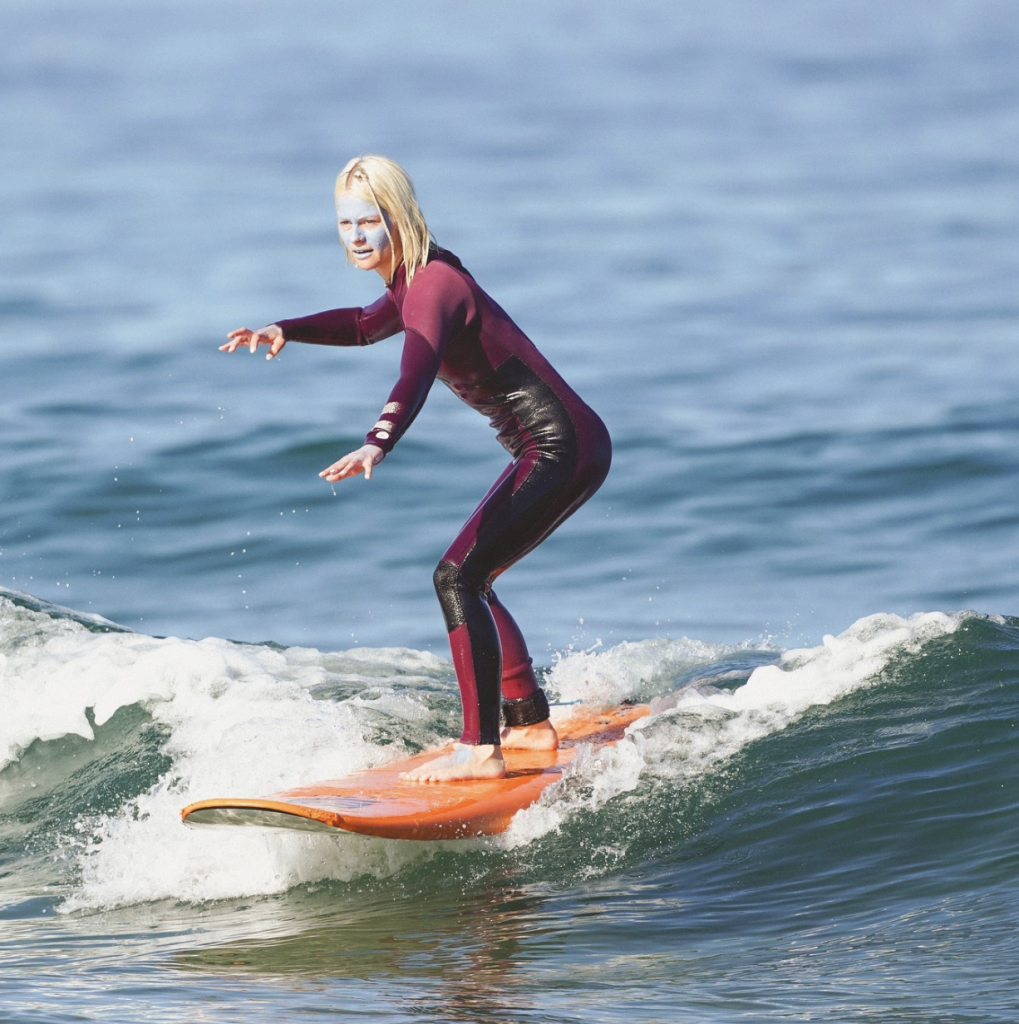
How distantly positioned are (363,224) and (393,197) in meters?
0.14

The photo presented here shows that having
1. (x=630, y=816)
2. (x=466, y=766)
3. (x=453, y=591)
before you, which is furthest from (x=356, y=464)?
(x=630, y=816)

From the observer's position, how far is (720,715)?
A: 6.54m

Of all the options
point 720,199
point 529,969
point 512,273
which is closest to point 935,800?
point 529,969

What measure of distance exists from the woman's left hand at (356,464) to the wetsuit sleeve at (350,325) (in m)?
1.12

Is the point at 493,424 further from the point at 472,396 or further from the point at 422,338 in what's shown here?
the point at 422,338

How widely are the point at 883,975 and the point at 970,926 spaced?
43cm

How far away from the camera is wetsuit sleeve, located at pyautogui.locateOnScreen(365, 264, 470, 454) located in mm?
5285

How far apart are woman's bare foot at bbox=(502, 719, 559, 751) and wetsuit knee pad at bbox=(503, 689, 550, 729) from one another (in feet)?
0.06

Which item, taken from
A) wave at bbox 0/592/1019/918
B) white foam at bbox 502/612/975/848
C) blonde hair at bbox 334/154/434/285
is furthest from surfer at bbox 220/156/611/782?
wave at bbox 0/592/1019/918

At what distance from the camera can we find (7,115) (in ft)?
116

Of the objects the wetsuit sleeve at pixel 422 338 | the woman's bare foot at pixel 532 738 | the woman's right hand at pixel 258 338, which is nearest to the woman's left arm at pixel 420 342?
the wetsuit sleeve at pixel 422 338

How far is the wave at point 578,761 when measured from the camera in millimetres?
5633

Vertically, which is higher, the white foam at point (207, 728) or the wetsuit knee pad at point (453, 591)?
the wetsuit knee pad at point (453, 591)

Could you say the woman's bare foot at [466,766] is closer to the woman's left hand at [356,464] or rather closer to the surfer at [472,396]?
the surfer at [472,396]
